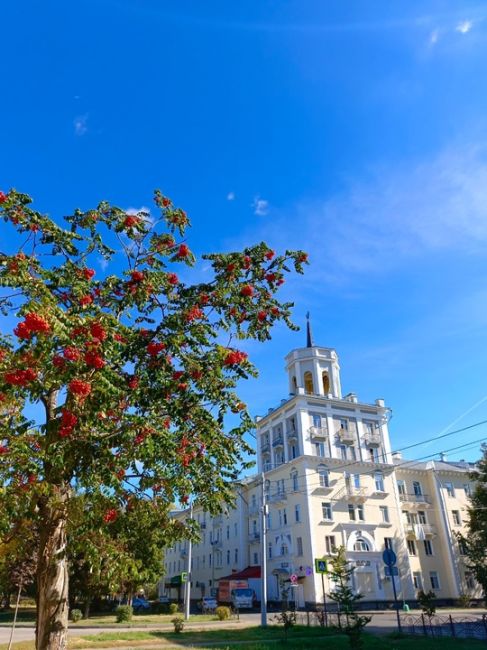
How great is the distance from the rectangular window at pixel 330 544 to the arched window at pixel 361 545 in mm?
2282

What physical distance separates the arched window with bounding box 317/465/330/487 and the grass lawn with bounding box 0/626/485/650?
19799 millimetres

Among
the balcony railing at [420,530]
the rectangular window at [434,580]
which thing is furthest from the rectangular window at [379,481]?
the rectangular window at [434,580]

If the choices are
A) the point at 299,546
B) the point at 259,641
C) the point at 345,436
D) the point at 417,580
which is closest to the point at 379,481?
the point at 345,436

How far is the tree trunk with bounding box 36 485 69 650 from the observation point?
7707 millimetres

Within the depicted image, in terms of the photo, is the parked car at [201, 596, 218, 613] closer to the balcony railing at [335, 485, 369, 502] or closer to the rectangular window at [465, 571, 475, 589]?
the balcony railing at [335, 485, 369, 502]

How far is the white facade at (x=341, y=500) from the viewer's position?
137 ft

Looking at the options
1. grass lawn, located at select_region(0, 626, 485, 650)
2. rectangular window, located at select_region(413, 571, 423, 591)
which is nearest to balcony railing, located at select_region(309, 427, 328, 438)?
rectangular window, located at select_region(413, 571, 423, 591)

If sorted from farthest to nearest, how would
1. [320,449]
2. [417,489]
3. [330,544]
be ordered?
[417,489] → [320,449] → [330,544]

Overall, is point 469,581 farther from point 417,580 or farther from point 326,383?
point 326,383

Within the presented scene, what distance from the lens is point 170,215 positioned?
9.63 m

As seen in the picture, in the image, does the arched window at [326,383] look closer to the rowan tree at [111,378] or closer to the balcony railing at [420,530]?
the balcony railing at [420,530]

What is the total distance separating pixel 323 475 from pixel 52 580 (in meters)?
38.8

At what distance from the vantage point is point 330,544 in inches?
1628

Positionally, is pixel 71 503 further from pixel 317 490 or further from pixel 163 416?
pixel 317 490
